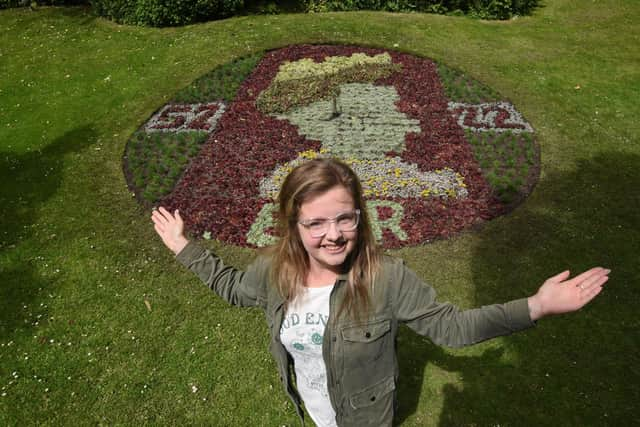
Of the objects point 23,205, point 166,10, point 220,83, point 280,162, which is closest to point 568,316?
point 280,162

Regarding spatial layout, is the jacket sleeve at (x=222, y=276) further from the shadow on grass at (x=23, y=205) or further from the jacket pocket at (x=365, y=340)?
the shadow on grass at (x=23, y=205)

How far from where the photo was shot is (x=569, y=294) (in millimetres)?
2377

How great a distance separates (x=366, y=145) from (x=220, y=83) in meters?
4.50

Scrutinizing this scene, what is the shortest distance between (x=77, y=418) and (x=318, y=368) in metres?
3.46

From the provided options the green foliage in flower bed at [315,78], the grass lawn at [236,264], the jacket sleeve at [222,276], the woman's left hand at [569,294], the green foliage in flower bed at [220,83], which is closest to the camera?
the woman's left hand at [569,294]

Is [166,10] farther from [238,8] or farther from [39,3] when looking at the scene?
[39,3]

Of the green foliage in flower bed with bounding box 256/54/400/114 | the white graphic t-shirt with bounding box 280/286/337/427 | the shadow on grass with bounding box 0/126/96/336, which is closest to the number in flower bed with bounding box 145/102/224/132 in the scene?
the green foliage in flower bed with bounding box 256/54/400/114

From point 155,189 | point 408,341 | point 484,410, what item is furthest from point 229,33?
point 484,410

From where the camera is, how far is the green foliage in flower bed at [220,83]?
1078 cm

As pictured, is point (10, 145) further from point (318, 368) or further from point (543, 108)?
point (543, 108)

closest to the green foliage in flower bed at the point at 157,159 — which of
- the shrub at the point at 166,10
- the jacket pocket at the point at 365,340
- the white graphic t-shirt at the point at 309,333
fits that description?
the white graphic t-shirt at the point at 309,333

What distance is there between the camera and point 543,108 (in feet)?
32.5

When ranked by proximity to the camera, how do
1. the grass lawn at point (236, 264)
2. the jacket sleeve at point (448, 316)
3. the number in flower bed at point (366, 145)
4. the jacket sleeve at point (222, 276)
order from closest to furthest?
1. the jacket sleeve at point (448, 316)
2. the jacket sleeve at point (222, 276)
3. the grass lawn at point (236, 264)
4. the number in flower bed at point (366, 145)

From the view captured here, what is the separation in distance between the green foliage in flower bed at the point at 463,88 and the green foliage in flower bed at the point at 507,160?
159cm
